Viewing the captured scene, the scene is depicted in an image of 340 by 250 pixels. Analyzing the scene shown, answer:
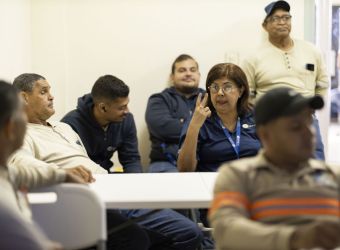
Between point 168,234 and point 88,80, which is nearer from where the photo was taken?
point 168,234

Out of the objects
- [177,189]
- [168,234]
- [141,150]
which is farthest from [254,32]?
[177,189]

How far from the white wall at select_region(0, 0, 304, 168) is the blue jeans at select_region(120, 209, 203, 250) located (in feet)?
6.32

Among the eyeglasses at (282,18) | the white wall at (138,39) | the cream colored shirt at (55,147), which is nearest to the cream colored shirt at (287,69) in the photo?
the eyeglasses at (282,18)

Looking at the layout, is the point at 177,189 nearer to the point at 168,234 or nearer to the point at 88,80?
the point at 168,234

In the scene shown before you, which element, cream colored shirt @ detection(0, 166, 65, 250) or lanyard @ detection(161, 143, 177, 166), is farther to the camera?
lanyard @ detection(161, 143, 177, 166)

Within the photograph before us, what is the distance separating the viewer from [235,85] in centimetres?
308

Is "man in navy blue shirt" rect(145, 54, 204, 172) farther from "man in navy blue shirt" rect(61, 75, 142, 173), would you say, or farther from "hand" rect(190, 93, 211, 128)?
"hand" rect(190, 93, 211, 128)

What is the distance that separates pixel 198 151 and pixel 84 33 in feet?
6.69

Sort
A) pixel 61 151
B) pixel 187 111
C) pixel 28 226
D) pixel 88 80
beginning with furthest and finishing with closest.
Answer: pixel 88 80 < pixel 187 111 < pixel 61 151 < pixel 28 226

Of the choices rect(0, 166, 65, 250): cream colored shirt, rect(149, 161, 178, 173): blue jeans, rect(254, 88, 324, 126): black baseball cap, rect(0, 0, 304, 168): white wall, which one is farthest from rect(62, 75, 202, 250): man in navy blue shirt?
rect(254, 88, 324, 126): black baseball cap

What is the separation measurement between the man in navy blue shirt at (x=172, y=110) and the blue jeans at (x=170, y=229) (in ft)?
4.11

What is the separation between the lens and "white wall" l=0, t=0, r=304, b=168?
4.64 meters

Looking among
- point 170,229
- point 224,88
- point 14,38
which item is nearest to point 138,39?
point 14,38

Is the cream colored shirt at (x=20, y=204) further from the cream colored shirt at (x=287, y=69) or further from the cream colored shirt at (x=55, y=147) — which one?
the cream colored shirt at (x=287, y=69)
